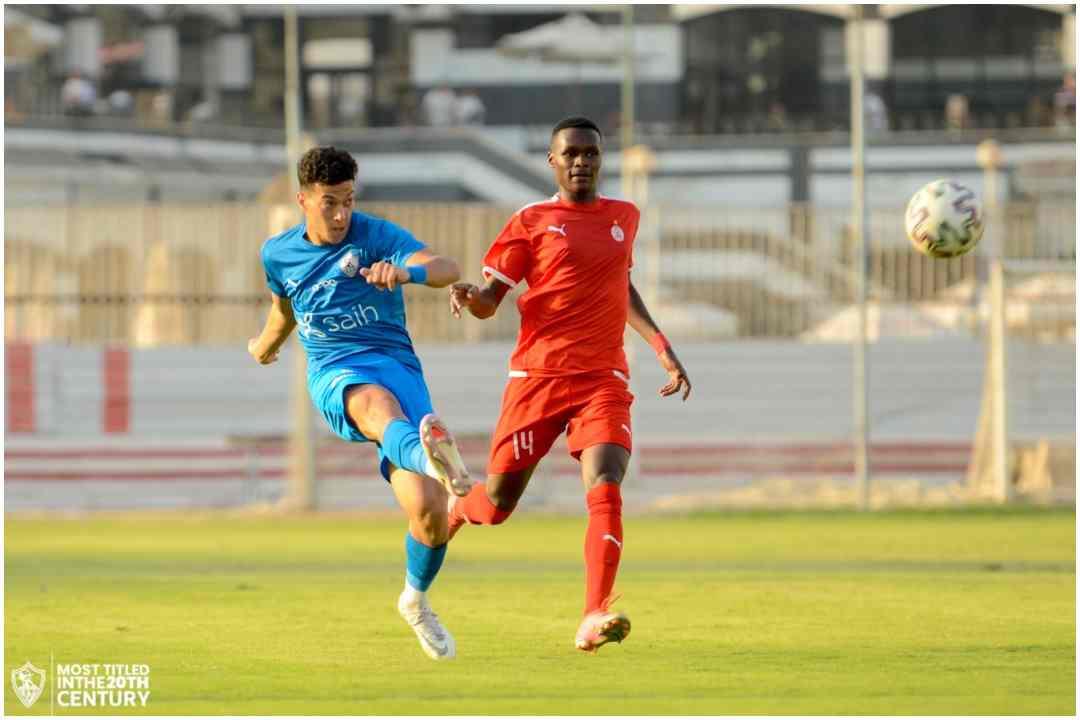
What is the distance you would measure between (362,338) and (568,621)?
229 centimetres

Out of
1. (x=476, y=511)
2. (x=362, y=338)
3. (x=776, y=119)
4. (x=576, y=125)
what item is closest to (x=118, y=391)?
(x=476, y=511)

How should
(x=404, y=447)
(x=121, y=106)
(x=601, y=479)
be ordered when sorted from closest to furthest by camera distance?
1. (x=404, y=447)
2. (x=601, y=479)
3. (x=121, y=106)

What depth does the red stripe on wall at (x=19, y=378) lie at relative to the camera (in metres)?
25.2

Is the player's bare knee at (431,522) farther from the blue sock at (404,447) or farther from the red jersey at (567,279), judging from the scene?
the red jersey at (567,279)

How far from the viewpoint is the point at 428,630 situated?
1056 centimetres

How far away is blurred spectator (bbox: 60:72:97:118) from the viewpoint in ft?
160

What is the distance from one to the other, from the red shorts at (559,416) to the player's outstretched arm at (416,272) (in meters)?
1.05

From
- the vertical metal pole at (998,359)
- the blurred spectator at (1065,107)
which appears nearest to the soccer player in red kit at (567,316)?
the vertical metal pole at (998,359)

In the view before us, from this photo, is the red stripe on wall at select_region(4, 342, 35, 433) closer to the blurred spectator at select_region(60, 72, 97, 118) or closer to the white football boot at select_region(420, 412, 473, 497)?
the white football boot at select_region(420, 412, 473, 497)

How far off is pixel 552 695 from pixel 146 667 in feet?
7.15

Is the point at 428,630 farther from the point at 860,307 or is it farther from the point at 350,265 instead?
the point at 860,307

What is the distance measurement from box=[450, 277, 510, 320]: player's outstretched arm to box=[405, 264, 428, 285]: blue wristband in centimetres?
A: 24

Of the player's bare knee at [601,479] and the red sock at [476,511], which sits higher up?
the player's bare knee at [601,479]

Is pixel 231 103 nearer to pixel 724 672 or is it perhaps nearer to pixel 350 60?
pixel 350 60
